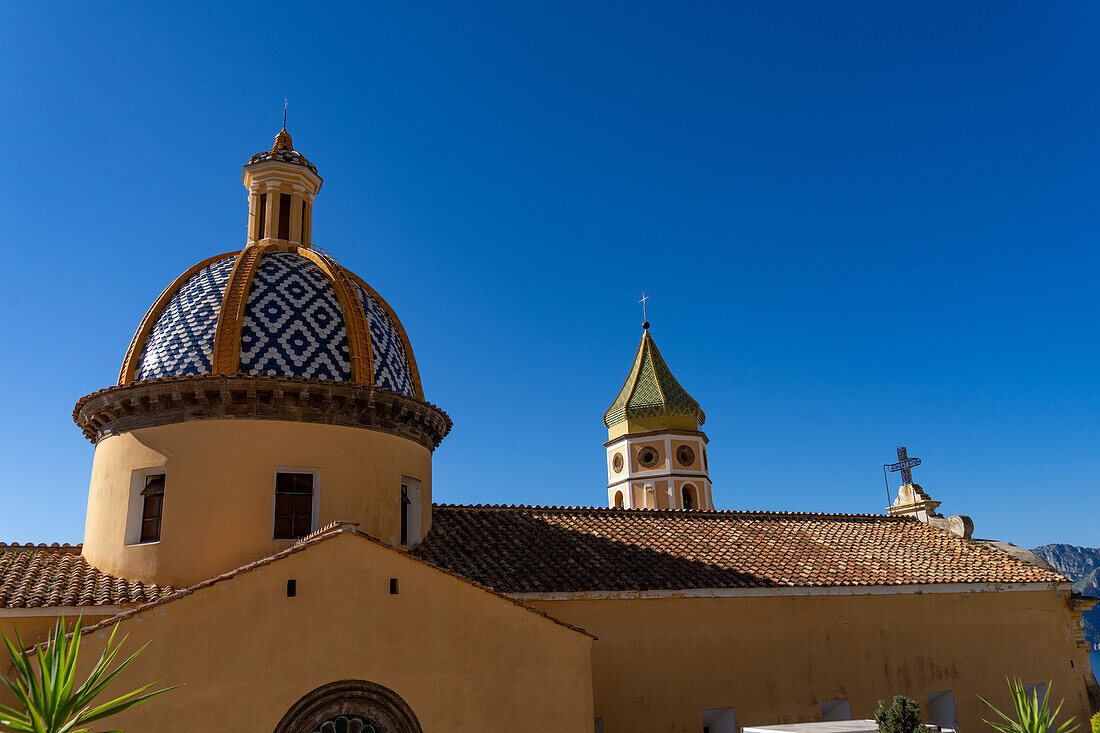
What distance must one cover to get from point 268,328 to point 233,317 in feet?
1.88

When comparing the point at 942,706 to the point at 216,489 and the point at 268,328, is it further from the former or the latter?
the point at 268,328

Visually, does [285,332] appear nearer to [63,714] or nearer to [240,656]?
[240,656]

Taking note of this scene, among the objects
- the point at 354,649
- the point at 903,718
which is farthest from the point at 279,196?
the point at 903,718

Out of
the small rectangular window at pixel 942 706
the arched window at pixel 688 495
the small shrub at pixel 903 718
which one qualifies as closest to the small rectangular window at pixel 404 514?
the small shrub at pixel 903 718

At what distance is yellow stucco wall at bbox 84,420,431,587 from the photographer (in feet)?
37.8

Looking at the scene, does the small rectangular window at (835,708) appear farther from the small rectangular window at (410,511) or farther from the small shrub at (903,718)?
the small rectangular window at (410,511)

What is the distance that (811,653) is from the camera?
570 inches

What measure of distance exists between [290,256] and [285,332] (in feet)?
7.98

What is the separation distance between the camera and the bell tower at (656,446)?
1106 inches

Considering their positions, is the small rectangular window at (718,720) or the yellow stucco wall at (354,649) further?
the small rectangular window at (718,720)

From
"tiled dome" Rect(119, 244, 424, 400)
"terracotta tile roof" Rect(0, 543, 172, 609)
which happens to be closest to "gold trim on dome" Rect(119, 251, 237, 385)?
"tiled dome" Rect(119, 244, 424, 400)

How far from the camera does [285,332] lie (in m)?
12.9

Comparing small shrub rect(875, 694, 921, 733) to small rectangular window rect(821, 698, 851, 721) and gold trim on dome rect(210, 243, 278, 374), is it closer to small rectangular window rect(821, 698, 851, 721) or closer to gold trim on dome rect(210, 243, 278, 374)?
small rectangular window rect(821, 698, 851, 721)

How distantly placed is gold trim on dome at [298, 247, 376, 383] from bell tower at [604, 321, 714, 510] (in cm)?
1649
